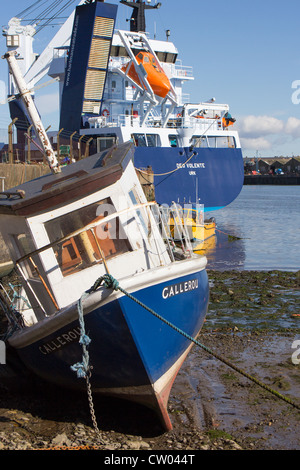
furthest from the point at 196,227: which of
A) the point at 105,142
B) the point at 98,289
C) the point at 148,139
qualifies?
the point at 98,289

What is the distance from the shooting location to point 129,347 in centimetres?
719

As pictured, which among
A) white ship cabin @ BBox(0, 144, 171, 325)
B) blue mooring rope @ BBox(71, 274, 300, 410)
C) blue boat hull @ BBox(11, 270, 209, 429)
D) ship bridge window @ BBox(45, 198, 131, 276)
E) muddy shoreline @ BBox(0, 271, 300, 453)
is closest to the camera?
blue mooring rope @ BBox(71, 274, 300, 410)

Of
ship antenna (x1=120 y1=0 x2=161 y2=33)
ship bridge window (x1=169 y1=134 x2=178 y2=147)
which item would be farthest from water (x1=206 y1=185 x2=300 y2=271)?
ship antenna (x1=120 y1=0 x2=161 y2=33)

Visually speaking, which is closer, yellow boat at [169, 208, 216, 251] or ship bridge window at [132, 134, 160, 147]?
yellow boat at [169, 208, 216, 251]

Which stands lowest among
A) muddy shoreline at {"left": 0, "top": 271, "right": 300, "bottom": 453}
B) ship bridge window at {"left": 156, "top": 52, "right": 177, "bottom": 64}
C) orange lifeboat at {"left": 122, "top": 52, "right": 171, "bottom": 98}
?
muddy shoreline at {"left": 0, "top": 271, "right": 300, "bottom": 453}

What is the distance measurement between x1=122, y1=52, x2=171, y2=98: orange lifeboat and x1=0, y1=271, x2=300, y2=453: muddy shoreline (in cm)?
2436

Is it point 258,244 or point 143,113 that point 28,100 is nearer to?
point 258,244

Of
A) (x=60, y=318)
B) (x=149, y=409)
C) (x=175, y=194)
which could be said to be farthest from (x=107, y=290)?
(x=175, y=194)

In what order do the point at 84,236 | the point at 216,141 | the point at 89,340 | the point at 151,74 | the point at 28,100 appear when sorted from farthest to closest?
the point at 216,141
the point at 151,74
the point at 28,100
the point at 84,236
the point at 89,340

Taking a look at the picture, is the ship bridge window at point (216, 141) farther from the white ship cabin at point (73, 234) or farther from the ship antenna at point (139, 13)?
the white ship cabin at point (73, 234)

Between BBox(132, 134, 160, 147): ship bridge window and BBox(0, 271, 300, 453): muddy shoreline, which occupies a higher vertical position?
BBox(132, 134, 160, 147): ship bridge window

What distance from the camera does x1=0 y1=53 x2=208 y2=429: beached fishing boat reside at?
7137 millimetres

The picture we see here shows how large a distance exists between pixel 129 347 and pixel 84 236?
1.70 meters

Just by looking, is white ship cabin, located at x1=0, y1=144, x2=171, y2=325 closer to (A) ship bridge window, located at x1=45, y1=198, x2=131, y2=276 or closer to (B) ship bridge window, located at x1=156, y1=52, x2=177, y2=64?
(A) ship bridge window, located at x1=45, y1=198, x2=131, y2=276
